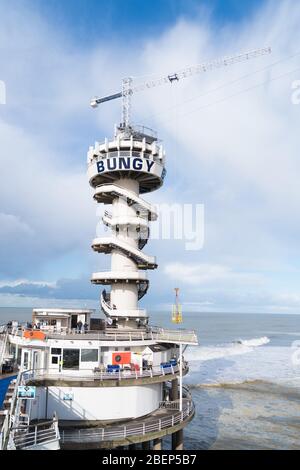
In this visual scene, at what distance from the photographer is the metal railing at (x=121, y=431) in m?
26.2

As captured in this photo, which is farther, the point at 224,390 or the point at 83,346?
the point at 224,390

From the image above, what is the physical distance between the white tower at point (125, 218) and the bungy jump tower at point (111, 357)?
0.35ft

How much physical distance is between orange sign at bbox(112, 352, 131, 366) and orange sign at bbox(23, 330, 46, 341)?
19.4ft

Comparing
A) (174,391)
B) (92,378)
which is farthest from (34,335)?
(174,391)

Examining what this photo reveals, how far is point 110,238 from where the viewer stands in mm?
40062

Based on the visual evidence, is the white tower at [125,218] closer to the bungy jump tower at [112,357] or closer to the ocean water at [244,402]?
the bungy jump tower at [112,357]

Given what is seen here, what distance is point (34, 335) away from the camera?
102 feet

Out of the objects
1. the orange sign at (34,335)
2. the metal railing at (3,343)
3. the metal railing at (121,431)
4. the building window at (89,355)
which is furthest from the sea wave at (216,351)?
the orange sign at (34,335)

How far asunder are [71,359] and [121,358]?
409 centimetres

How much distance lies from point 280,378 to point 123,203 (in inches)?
2058
